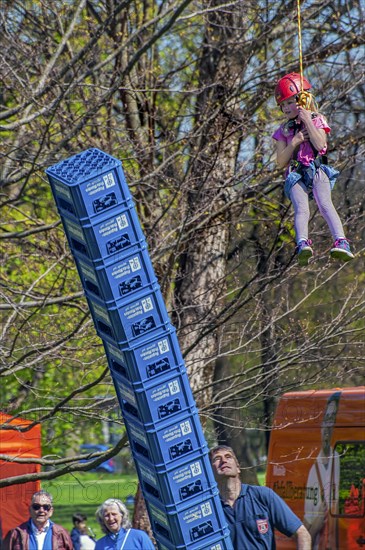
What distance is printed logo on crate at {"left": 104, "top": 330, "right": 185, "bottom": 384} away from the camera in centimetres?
627

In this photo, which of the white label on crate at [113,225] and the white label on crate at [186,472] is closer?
the white label on crate at [186,472]

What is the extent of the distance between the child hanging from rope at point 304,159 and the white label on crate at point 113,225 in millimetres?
1376

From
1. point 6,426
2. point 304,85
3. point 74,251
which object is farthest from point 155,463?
point 6,426

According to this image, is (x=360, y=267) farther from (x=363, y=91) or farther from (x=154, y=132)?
(x=154, y=132)

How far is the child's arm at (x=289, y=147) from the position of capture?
17.0 feet

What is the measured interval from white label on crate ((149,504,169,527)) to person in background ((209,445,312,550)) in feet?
1.71

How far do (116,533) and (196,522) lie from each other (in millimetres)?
Result: 1596

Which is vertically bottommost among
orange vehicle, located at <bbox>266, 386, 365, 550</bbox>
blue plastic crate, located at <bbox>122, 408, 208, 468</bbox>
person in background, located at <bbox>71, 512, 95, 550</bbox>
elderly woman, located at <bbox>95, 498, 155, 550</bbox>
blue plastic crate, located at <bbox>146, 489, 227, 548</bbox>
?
person in background, located at <bbox>71, 512, 95, 550</bbox>

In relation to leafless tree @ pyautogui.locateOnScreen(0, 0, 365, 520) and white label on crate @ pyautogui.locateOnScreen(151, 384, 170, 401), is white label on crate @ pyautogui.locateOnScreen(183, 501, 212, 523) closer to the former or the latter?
white label on crate @ pyautogui.locateOnScreen(151, 384, 170, 401)

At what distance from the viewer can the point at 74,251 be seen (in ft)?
22.1

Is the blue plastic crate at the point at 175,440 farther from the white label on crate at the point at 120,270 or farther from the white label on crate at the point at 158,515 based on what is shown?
the white label on crate at the point at 120,270

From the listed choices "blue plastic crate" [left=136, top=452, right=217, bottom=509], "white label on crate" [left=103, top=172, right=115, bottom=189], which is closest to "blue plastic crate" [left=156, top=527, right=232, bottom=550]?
"blue plastic crate" [left=136, top=452, right=217, bottom=509]

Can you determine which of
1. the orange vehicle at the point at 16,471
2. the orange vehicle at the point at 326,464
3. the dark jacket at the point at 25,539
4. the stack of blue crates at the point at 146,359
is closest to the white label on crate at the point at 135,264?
the stack of blue crates at the point at 146,359

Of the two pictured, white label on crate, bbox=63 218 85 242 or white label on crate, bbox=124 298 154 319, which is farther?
white label on crate, bbox=63 218 85 242
